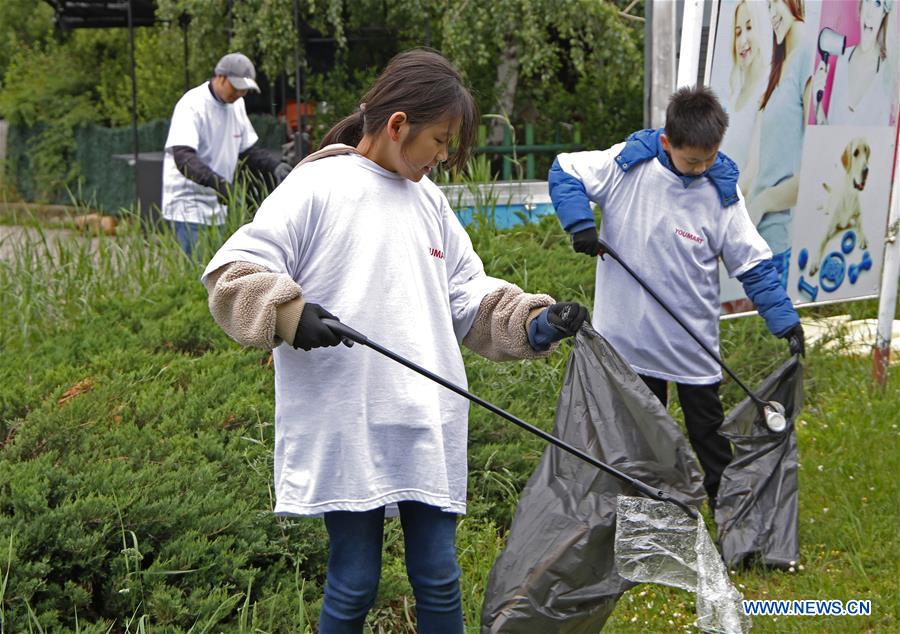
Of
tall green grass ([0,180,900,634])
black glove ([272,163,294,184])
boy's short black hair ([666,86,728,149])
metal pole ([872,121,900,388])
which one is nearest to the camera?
tall green grass ([0,180,900,634])

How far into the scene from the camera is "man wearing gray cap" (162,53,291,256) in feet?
21.1

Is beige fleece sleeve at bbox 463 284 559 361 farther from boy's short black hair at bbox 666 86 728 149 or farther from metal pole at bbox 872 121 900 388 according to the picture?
metal pole at bbox 872 121 900 388

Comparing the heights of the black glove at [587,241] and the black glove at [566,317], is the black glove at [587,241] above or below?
above

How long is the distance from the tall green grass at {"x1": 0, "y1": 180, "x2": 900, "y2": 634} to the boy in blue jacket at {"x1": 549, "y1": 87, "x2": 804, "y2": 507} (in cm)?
66

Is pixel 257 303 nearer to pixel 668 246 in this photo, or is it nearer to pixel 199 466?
pixel 199 466

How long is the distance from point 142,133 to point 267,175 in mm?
7798

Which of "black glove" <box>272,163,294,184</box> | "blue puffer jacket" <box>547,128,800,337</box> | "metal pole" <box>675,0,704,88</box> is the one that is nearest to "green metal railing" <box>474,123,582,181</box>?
"black glove" <box>272,163,294,184</box>

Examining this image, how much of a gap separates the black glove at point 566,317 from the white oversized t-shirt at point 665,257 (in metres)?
1.36

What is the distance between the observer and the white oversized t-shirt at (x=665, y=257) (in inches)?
164

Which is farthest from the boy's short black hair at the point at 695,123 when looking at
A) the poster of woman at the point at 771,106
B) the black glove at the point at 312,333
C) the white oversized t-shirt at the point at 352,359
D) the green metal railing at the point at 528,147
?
the green metal railing at the point at 528,147

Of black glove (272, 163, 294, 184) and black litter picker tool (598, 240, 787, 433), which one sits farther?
black glove (272, 163, 294, 184)

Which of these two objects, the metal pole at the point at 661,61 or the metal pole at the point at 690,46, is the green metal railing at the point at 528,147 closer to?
the metal pole at the point at 661,61

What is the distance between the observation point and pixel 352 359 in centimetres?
262

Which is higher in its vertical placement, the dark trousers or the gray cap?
the gray cap
